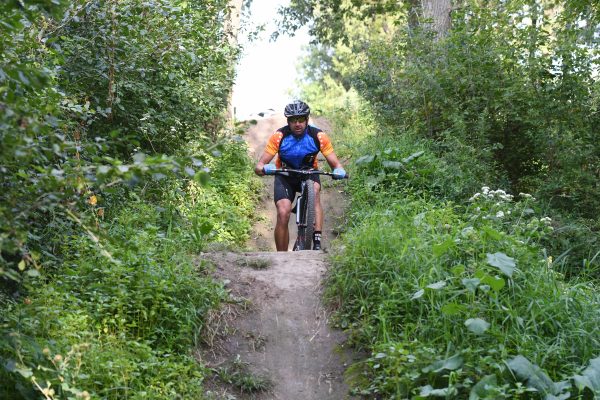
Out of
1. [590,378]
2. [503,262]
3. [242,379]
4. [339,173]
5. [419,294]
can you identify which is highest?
[339,173]

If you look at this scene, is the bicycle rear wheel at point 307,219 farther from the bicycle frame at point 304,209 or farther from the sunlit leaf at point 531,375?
the sunlit leaf at point 531,375

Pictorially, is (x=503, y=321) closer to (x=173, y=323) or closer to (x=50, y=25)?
(x=173, y=323)

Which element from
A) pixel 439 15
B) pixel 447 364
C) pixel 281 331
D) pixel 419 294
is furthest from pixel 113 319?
pixel 439 15

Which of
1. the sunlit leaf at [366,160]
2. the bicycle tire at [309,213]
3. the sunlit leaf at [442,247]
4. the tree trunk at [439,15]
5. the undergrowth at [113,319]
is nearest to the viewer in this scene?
the undergrowth at [113,319]

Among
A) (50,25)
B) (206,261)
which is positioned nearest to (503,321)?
(206,261)

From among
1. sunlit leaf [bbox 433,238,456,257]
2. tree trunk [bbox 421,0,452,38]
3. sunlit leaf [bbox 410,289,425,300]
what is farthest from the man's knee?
tree trunk [bbox 421,0,452,38]

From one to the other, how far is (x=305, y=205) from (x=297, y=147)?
76 centimetres

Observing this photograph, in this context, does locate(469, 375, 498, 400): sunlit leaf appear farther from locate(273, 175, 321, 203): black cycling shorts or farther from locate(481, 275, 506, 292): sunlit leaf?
locate(273, 175, 321, 203): black cycling shorts

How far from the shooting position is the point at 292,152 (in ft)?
29.3

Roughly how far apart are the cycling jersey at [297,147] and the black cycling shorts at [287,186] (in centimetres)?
16

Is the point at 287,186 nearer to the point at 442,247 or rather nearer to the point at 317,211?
the point at 317,211

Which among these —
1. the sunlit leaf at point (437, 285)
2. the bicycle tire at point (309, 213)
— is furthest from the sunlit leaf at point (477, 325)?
the bicycle tire at point (309, 213)

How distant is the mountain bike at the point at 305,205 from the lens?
8.56 metres

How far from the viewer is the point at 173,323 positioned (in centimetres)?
595
